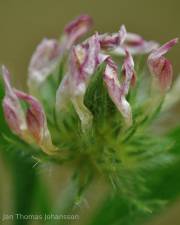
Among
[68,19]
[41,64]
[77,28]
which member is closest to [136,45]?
[77,28]

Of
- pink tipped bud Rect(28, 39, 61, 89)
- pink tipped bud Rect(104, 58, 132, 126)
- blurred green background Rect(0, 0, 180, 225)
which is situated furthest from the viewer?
blurred green background Rect(0, 0, 180, 225)

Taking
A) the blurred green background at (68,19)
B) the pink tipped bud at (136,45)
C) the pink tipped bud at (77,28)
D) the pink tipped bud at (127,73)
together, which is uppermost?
the pink tipped bud at (77,28)

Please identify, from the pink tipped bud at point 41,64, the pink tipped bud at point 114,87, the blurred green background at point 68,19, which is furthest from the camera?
the blurred green background at point 68,19

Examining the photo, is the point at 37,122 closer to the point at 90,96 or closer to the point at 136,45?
the point at 90,96

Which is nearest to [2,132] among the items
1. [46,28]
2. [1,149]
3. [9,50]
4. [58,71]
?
[1,149]

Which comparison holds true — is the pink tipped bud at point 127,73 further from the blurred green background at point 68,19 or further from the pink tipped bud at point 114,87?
the blurred green background at point 68,19

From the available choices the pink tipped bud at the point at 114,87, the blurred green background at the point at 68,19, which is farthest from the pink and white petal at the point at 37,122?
the blurred green background at the point at 68,19

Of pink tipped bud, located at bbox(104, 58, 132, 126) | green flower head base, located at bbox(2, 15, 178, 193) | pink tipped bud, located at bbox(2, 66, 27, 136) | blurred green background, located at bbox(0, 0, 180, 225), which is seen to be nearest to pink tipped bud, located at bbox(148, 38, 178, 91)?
green flower head base, located at bbox(2, 15, 178, 193)

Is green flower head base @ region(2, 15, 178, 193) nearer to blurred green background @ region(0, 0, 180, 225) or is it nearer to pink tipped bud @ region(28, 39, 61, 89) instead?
pink tipped bud @ region(28, 39, 61, 89)
